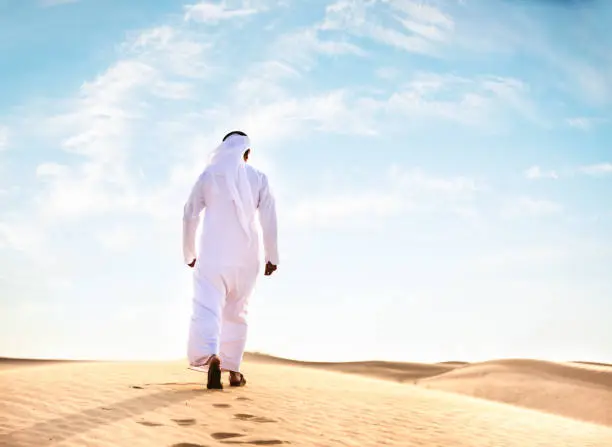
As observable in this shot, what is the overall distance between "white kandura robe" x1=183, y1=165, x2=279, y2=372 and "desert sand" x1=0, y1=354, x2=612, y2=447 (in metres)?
0.60

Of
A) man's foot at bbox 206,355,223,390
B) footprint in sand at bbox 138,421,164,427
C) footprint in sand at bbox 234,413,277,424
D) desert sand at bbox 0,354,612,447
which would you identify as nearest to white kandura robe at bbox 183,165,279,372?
man's foot at bbox 206,355,223,390

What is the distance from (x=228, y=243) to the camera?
8555mm

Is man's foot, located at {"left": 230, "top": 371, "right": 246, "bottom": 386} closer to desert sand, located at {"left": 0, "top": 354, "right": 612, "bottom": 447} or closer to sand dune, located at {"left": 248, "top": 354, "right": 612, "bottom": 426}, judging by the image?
desert sand, located at {"left": 0, "top": 354, "right": 612, "bottom": 447}

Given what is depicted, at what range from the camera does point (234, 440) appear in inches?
239

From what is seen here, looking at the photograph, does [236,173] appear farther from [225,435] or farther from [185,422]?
[225,435]

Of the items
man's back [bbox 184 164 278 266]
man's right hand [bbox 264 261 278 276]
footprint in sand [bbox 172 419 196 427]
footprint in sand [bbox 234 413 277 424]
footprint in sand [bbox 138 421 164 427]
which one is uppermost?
man's back [bbox 184 164 278 266]

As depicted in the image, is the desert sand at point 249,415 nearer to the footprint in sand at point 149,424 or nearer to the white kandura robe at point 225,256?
the footprint in sand at point 149,424

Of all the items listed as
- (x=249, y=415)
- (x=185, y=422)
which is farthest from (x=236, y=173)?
(x=185, y=422)

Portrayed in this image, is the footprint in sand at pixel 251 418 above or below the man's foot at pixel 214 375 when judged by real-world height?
below

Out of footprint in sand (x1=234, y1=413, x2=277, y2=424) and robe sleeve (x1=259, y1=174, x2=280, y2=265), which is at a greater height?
robe sleeve (x1=259, y1=174, x2=280, y2=265)

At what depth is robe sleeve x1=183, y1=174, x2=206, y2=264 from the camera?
28.7 feet

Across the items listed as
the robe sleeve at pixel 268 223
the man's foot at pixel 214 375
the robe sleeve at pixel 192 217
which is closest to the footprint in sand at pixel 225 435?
the man's foot at pixel 214 375

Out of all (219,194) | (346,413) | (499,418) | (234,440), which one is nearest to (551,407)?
(499,418)

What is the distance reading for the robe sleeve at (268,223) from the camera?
29.0 ft
